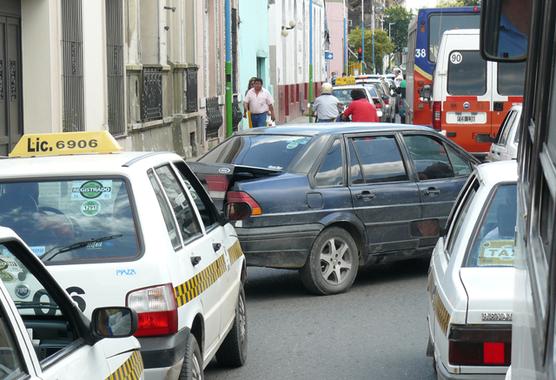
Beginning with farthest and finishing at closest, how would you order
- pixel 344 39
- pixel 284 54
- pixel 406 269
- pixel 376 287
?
pixel 344 39, pixel 284 54, pixel 406 269, pixel 376 287

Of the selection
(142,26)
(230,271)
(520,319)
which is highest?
(142,26)

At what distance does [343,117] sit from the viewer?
2245 centimetres

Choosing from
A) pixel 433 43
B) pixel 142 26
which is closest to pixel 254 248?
pixel 142 26

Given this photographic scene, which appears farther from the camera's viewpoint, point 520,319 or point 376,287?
point 376,287

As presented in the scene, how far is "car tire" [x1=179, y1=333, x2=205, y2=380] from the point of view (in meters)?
5.80

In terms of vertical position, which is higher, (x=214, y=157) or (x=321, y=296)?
(x=214, y=157)

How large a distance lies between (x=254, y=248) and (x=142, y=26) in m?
14.6

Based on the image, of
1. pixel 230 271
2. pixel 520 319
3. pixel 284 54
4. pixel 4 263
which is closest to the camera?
pixel 520 319

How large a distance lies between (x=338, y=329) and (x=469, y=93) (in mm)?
13838

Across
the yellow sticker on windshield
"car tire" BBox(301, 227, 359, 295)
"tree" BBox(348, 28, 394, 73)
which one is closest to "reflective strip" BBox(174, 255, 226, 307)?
→ the yellow sticker on windshield

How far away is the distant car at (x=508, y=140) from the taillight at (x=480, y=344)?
8.79 m

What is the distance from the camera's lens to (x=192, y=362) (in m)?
5.92

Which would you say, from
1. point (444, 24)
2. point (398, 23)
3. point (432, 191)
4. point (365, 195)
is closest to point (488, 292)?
point (365, 195)

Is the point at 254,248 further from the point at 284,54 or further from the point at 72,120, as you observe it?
the point at 284,54
